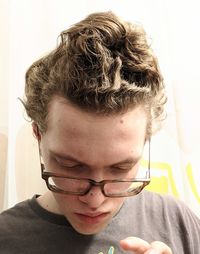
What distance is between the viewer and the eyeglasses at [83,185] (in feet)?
2.23

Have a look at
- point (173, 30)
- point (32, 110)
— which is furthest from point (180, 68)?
point (32, 110)

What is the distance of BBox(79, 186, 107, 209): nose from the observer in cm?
68

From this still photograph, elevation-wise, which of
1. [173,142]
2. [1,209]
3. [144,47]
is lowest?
[1,209]

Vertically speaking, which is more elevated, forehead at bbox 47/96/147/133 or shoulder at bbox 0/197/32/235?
forehead at bbox 47/96/147/133

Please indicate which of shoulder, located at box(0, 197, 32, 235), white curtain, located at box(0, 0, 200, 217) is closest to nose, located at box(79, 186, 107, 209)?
shoulder, located at box(0, 197, 32, 235)

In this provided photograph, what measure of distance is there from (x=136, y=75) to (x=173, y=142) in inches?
Result: 16.9

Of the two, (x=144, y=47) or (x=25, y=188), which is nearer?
(x=144, y=47)

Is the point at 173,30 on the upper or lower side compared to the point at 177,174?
upper

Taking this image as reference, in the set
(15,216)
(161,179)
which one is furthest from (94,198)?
(161,179)

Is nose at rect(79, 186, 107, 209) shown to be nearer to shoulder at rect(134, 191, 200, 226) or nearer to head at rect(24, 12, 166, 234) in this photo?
head at rect(24, 12, 166, 234)

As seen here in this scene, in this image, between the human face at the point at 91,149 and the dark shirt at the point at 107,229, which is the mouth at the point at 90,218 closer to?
the human face at the point at 91,149

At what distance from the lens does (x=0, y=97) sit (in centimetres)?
97

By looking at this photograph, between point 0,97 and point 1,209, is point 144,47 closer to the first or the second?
point 0,97

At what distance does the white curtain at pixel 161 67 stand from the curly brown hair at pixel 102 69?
10.6 inches
